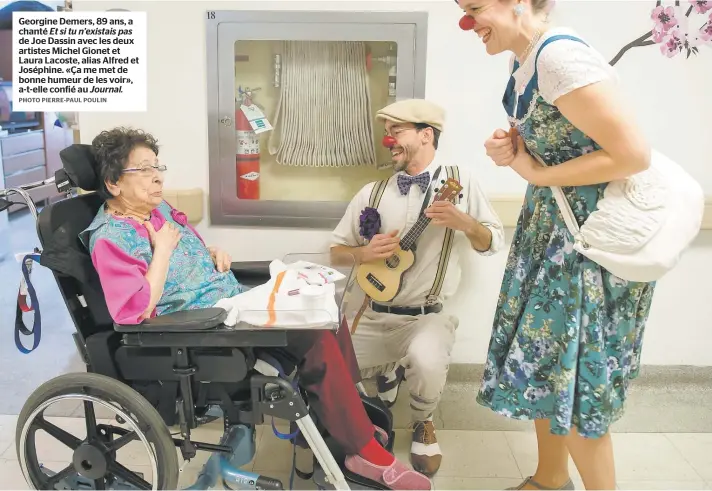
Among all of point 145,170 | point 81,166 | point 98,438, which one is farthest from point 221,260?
point 98,438

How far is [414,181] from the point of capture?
2.00 meters

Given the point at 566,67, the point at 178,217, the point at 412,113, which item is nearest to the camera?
the point at 566,67

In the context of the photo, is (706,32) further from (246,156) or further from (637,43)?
(246,156)

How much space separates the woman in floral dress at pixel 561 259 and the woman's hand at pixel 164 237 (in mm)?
890

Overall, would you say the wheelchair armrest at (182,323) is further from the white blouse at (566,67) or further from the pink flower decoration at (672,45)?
the pink flower decoration at (672,45)

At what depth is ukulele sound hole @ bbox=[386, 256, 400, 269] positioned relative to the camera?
2029 millimetres

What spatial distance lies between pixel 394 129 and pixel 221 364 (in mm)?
943

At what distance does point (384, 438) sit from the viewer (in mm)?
1857

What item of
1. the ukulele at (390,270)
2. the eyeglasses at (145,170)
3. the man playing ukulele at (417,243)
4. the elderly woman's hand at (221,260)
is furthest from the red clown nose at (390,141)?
the eyeglasses at (145,170)

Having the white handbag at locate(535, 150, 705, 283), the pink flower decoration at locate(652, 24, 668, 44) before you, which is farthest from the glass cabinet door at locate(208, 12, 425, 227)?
the white handbag at locate(535, 150, 705, 283)

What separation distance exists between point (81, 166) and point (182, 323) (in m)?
0.53

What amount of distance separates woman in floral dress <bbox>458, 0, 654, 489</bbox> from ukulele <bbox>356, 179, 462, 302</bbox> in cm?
46

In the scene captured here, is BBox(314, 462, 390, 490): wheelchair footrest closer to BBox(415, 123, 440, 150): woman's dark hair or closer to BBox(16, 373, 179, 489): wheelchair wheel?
BBox(16, 373, 179, 489): wheelchair wheel

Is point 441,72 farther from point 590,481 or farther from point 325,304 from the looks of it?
point 590,481
